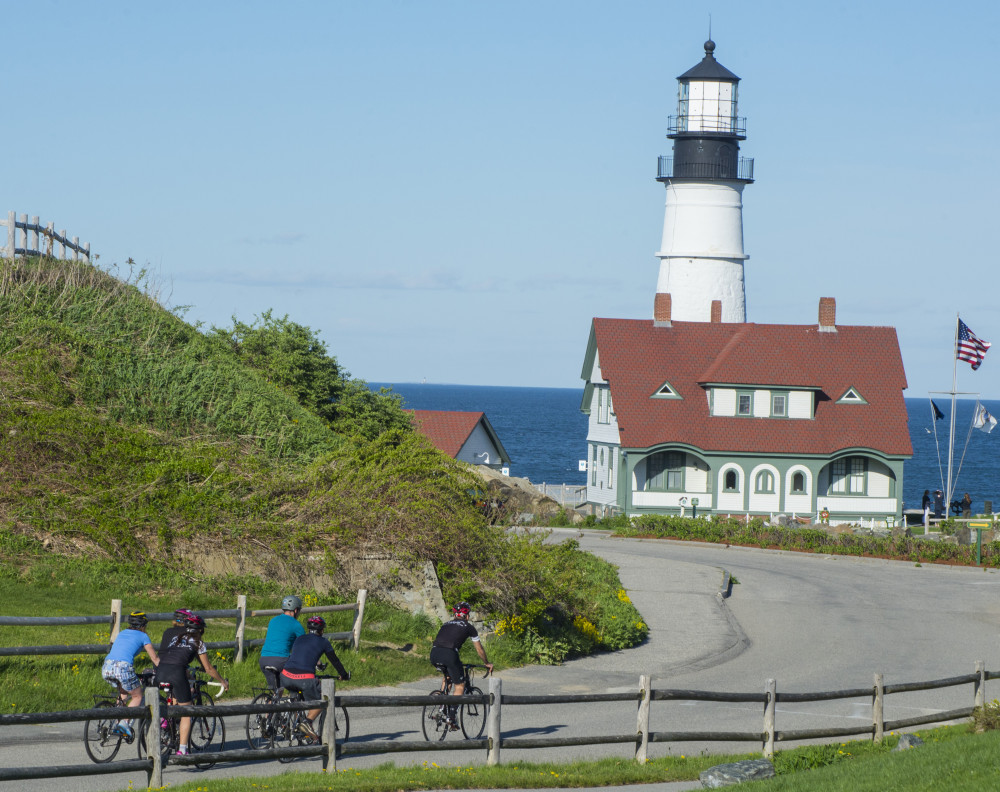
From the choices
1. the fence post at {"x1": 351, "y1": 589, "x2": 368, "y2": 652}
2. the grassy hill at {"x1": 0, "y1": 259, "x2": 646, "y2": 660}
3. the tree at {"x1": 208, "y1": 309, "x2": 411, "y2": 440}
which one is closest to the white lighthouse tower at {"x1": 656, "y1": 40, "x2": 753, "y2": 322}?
the tree at {"x1": 208, "y1": 309, "x2": 411, "y2": 440}

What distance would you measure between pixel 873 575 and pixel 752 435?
50.1ft

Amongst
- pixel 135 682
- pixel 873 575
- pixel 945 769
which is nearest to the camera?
pixel 945 769

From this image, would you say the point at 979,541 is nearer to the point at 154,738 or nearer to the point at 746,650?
the point at 746,650

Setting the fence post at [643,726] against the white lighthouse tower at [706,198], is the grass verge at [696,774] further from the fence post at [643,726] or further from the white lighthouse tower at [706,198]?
the white lighthouse tower at [706,198]

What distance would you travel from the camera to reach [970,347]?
52.4 m

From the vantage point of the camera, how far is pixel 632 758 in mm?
14742

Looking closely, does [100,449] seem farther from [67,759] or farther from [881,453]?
[881,453]

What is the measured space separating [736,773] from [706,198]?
46.7 m

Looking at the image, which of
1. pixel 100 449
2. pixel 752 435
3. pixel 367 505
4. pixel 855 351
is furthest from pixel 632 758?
pixel 855 351

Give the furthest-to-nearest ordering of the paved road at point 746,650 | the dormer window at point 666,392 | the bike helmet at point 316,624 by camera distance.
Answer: the dormer window at point 666,392 → the paved road at point 746,650 → the bike helmet at point 316,624

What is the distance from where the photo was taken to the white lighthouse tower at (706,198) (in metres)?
57.4

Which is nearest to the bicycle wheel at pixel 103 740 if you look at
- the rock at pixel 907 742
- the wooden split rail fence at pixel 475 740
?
the wooden split rail fence at pixel 475 740

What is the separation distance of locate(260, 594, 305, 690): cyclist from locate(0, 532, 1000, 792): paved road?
3.67 feet

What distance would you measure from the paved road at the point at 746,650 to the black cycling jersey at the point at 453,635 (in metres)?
1.36
